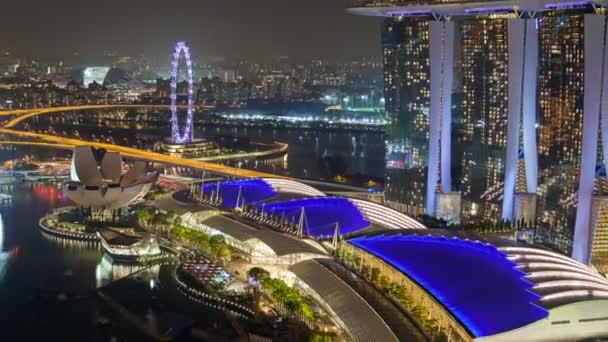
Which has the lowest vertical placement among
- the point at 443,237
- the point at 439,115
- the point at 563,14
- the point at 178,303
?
the point at 178,303

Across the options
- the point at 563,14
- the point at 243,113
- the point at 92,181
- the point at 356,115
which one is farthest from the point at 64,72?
the point at 563,14

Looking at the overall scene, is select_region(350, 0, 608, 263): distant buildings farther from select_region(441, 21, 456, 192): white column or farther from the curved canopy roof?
the curved canopy roof

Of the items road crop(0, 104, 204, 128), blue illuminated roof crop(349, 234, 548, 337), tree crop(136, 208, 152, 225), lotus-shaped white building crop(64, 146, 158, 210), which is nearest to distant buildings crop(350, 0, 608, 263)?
blue illuminated roof crop(349, 234, 548, 337)

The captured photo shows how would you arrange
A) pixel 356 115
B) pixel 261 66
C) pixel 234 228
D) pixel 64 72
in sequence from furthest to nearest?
pixel 261 66
pixel 64 72
pixel 356 115
pixel 234 228

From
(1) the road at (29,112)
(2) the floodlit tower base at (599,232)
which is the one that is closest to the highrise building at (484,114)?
(2) the floodlit tower base at (599,232)

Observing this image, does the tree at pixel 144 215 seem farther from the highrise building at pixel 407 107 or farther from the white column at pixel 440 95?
the white column at pixel 440 95

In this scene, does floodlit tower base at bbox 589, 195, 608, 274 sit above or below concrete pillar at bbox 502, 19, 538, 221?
below

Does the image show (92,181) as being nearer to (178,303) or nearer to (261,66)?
(178,303)

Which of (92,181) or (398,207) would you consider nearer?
(92,181)
